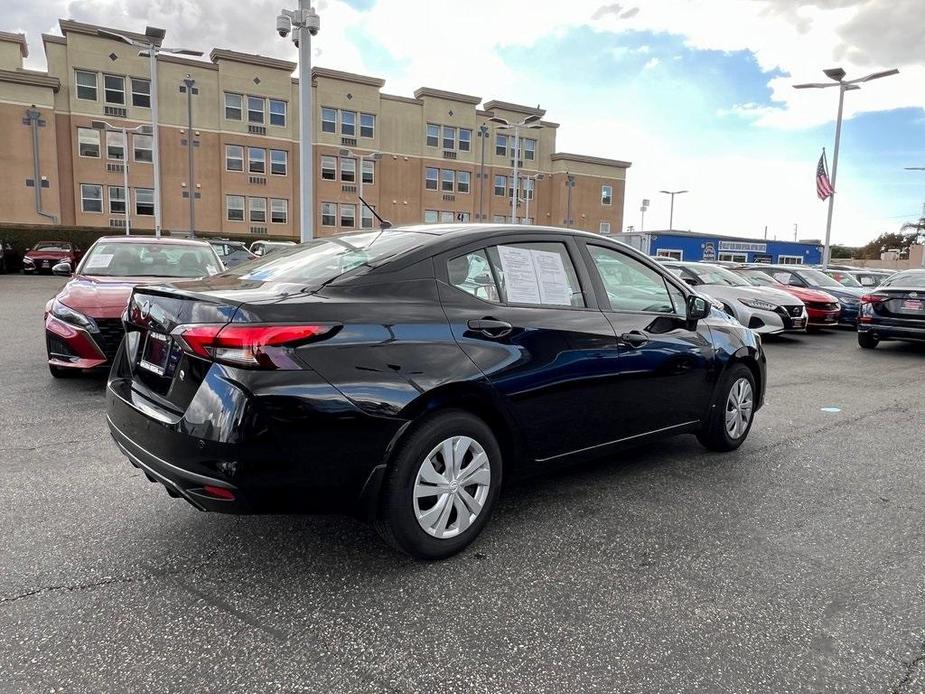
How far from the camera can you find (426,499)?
9.92 feet

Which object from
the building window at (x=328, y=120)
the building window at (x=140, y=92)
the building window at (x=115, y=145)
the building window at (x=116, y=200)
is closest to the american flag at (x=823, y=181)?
the building window at (x=328, y=120)

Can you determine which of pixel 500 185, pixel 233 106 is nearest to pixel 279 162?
pixel 233 106

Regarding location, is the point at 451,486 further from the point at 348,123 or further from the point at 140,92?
the point at 348,123

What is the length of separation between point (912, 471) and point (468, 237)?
370 centimetres

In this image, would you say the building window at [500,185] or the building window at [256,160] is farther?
the building window at [500,185]

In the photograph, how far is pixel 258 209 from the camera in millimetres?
40656

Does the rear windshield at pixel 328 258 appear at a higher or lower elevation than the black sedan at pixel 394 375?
higher

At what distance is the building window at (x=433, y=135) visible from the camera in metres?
45.5

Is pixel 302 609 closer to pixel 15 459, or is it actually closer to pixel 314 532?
pixel 314 532

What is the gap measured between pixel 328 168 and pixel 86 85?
543 inches

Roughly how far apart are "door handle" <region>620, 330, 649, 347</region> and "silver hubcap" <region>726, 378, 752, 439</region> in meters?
1.24

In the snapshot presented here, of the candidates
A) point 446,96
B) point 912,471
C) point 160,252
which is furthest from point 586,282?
point 446,96

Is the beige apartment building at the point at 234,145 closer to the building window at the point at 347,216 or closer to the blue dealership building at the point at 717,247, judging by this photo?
the building window at the point at 347,216

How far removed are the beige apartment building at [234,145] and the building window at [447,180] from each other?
3.0 inches
